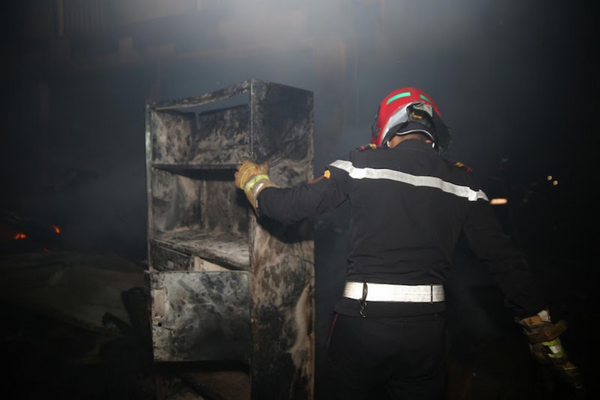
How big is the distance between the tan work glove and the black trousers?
819 mm

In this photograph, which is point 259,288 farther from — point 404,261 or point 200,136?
point 200,136

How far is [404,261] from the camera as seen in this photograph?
1823mm

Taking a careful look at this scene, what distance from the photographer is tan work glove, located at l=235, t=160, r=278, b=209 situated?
2.06 meters

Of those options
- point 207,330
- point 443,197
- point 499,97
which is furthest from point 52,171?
point 499,97

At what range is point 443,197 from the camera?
6.21 feet

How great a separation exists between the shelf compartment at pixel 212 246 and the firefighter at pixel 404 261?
733mm

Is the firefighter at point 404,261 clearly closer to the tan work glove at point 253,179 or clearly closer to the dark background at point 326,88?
the tan work glove at point 253,179

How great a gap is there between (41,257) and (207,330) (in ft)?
15.2

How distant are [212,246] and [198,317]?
2.04 feet

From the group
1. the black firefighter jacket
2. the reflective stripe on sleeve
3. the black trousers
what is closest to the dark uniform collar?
the black firefighter jacket

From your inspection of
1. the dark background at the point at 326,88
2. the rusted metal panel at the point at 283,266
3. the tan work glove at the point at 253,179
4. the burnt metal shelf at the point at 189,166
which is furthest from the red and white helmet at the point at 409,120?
the dark background at the point at 326,88

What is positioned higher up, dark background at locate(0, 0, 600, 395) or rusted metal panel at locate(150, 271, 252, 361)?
dark background at locate(0, 0, 600, 395)

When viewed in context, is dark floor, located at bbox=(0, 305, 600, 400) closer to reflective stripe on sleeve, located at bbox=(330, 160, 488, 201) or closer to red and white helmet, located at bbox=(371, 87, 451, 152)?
reflective stripe on sleeve, located at bbox=(330, 160, 488, 201)

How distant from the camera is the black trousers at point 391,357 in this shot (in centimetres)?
178
